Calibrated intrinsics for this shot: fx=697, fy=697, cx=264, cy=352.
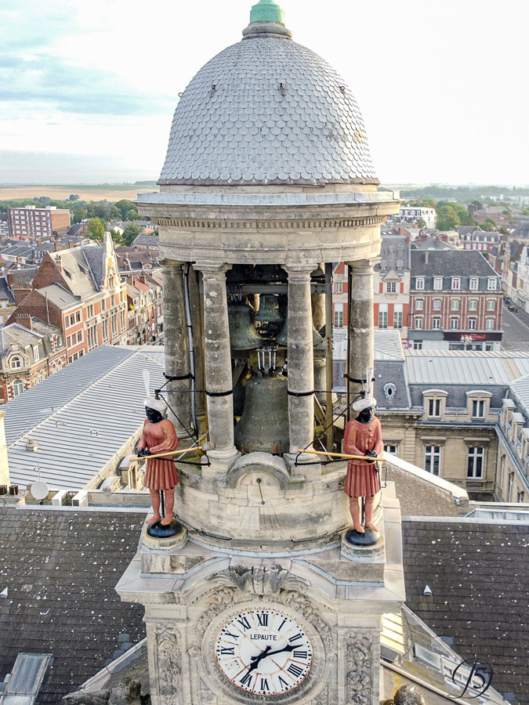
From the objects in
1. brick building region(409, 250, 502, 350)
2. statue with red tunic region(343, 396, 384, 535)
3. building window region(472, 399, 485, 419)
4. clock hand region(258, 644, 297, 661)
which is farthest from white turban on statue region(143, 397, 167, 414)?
brick building region(409, 250, 502, 350)

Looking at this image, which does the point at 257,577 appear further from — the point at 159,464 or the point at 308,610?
the point at 159,464

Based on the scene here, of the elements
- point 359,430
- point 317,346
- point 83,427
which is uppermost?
point 317,346

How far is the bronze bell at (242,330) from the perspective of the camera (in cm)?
1555

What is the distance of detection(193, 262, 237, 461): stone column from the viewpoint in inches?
541

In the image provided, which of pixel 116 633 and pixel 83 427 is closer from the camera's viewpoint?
pixel 116 633

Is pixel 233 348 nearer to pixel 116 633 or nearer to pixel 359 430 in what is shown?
pixel 359 430

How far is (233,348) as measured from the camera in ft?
51.2

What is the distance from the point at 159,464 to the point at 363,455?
4179 millimetres

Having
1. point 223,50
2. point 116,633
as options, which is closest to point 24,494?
point 116,633

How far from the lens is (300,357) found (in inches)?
548

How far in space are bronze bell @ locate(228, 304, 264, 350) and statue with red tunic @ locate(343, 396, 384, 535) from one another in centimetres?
299

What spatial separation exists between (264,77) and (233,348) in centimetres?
570

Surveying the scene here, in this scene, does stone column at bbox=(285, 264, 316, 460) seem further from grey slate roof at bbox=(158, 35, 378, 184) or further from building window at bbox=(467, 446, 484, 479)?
building window at bbox=(467, 446, 484, 479)

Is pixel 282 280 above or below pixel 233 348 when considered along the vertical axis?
above
